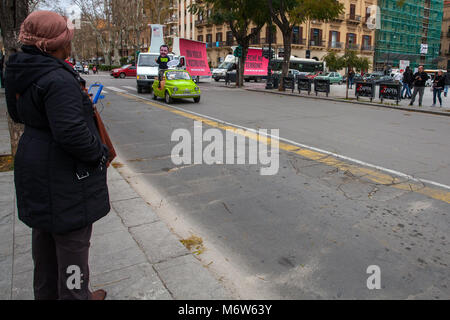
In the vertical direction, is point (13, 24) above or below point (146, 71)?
above

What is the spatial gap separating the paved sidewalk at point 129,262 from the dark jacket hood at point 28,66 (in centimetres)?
154

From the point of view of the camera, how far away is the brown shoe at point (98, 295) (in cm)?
258

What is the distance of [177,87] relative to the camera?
1518 cm

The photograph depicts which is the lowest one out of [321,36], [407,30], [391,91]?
[391,91]

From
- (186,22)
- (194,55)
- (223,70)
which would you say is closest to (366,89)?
(194,55)

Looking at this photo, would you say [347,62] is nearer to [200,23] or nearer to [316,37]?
[316,37]

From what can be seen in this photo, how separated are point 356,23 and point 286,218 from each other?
63905 millimetres

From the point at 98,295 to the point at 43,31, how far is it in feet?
5.67

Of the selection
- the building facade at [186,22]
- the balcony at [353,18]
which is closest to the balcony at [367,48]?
the balcony at [353,18]

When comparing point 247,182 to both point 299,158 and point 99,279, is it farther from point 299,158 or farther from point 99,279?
point 99,279

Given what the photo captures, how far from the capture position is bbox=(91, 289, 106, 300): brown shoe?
8.48 feet

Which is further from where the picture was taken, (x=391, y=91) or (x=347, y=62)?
(x=347, y=62)

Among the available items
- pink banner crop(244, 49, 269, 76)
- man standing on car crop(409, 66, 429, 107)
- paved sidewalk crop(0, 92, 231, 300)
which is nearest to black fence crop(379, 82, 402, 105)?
man standing on car crop(409, 66, 429, 107)
